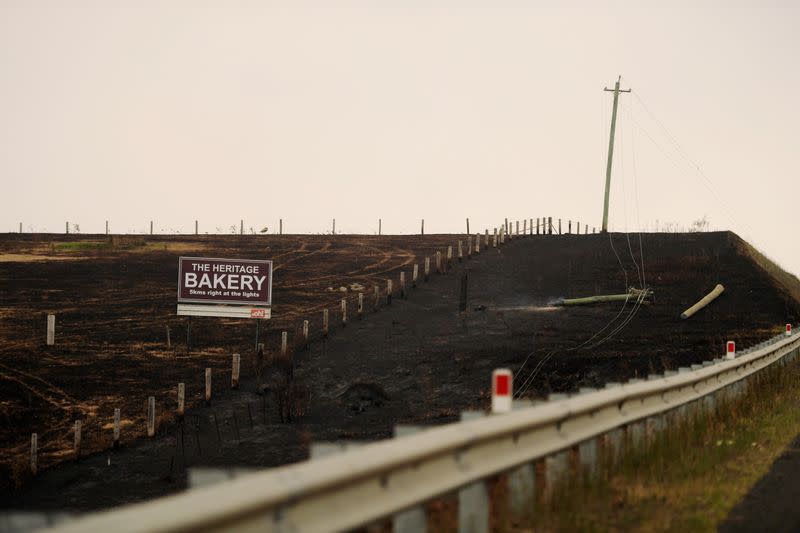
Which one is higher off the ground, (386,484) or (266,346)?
(386,484)

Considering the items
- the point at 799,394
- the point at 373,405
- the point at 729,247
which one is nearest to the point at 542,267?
the point at 729,247

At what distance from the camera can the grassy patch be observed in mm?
7785

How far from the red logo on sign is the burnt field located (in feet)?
53.3

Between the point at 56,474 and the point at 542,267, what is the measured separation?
3512 centimetres

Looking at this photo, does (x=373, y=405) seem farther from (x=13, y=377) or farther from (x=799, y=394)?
(x=799, y=394)

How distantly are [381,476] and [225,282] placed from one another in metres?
38.7

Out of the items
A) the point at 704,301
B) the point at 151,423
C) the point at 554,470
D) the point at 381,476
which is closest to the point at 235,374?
the point at 151,423

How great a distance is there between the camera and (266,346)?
44219 mm

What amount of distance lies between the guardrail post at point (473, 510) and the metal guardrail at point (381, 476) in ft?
0.45

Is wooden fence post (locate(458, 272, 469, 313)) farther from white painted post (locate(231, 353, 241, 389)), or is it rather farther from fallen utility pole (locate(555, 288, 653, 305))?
white painted post (locate(231, 353, 241, 389))

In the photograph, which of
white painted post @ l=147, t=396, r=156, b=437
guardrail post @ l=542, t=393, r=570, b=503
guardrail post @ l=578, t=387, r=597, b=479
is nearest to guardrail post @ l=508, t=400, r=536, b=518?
guardrail post @ l=542, t=393, r=570, b=503

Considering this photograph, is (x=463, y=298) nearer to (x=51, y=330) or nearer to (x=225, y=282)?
(x=225, y=282)

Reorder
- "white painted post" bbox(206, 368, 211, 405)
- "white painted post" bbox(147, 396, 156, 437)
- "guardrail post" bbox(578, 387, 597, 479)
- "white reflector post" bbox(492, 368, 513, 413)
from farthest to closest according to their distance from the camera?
"white painted post" bbox(206, 368, 211, 405) → "white painted post" bbox(147, 396, 156, 437) → "guardrail post" bbox(578, 387, 597, 479) → "white reflector post" bbox(492, 368, 513, 413)

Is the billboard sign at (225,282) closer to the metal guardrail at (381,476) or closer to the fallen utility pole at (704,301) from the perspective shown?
the fallen utility pole at (704,301)
